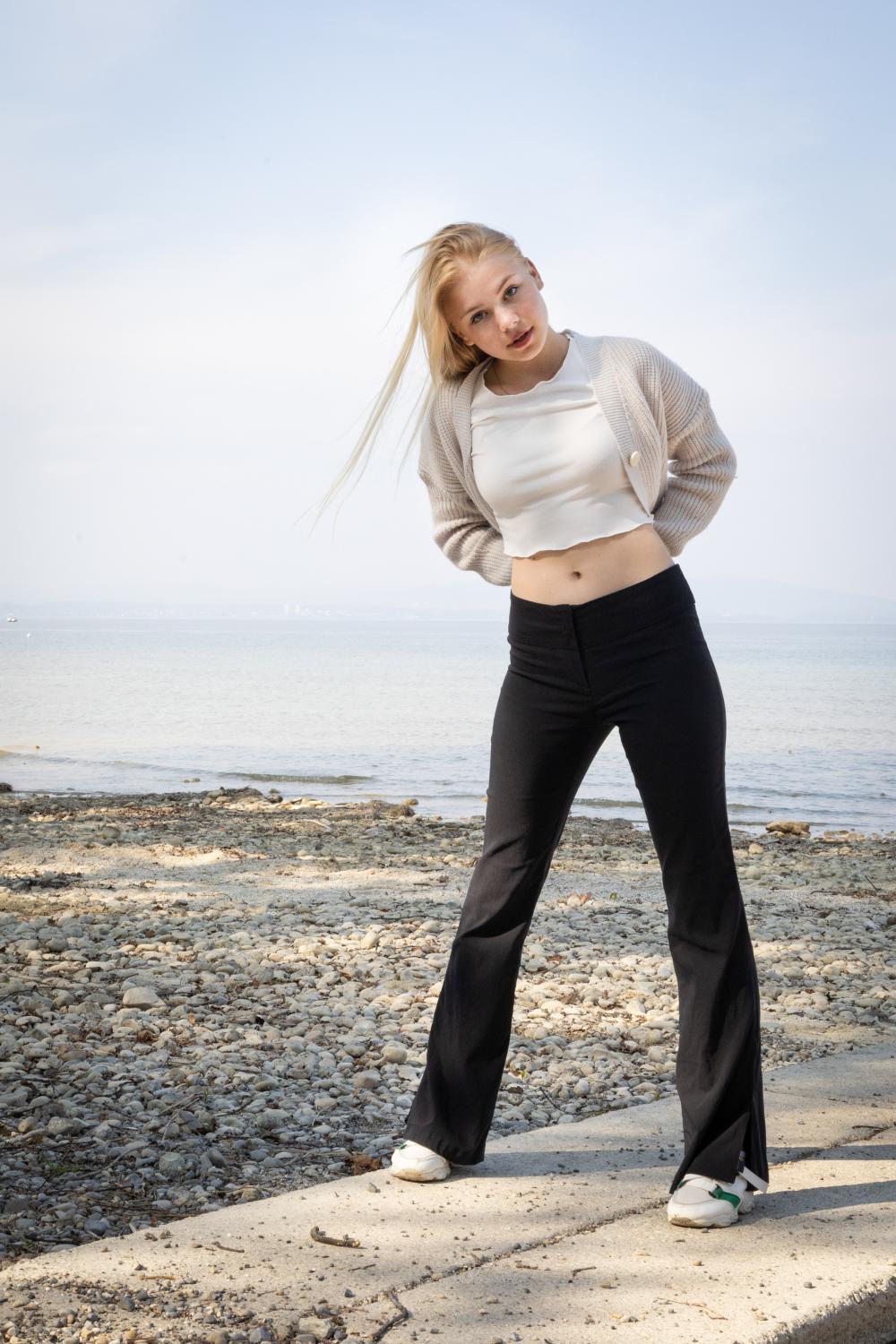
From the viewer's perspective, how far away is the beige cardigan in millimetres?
2684

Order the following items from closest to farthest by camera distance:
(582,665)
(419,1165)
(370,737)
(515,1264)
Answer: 1. (515,1264)
2. (582,665)
3. (419,1165)
4. (370,737)

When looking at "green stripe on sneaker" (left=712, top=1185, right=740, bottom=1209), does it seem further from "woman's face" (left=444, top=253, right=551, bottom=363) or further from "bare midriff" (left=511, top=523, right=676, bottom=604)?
"woman's face" (left=444, top=253, right=551, bottom=363)

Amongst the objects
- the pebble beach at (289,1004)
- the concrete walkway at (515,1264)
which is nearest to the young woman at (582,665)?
the concrete walkway at (515,1264)

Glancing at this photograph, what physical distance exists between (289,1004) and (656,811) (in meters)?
2.51

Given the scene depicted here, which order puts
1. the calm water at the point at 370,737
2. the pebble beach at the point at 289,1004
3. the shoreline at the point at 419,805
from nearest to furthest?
the pebble beach at the point at 289,1004, the shoreline at the point at 419,805, the calm water at the point at 370,737

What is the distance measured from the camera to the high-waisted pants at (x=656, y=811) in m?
2.60

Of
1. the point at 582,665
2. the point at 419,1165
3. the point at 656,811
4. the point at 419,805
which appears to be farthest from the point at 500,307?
the point at 419,805

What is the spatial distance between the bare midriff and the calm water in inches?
427

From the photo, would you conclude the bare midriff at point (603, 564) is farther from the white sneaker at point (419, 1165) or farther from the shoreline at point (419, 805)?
the shoreline at point (419, 805)

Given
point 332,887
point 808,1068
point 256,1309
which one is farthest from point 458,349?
point 332,887

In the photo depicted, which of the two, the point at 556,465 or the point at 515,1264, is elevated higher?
the point at 556,465

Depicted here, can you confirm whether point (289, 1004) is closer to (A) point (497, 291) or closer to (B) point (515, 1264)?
(B) point (515, 1264)

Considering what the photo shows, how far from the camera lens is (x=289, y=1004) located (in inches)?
185

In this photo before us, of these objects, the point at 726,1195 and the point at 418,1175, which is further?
the point at 418,1175
